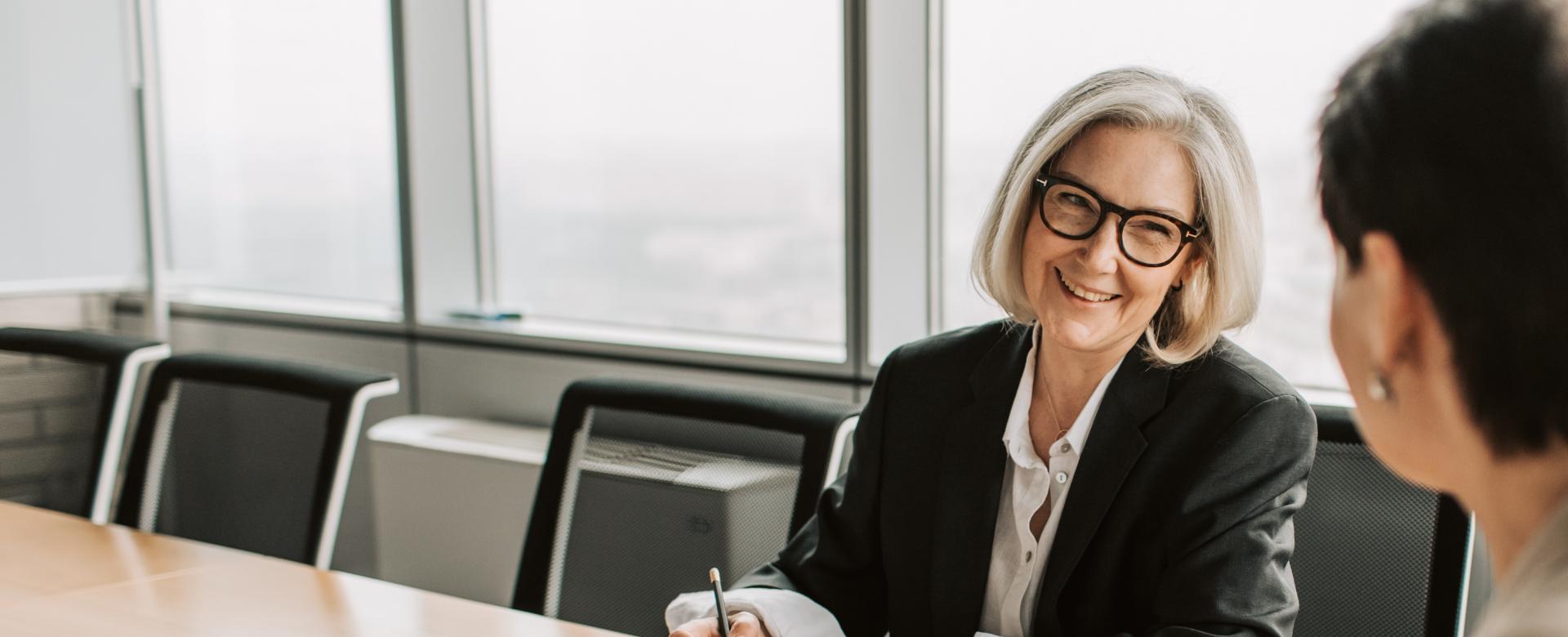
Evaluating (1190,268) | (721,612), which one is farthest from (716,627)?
(1190,268)

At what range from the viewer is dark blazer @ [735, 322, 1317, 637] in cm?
145

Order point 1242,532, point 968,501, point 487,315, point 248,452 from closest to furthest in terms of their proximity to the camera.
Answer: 1. point 1242,532
2. point 968,501
3. point 248,452
4. point 487,315

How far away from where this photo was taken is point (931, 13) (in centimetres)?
268

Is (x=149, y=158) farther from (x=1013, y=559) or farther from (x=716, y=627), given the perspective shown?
(x=1013, y=559)

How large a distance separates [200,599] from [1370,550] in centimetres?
140

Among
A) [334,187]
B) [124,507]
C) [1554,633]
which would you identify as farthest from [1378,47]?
[334,187]

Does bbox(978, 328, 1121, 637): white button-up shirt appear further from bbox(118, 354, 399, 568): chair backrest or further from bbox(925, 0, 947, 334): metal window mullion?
bbox(925, 0, 947, 334): metal window mullion

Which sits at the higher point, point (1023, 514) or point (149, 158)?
point (149, 158)

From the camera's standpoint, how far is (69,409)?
2391 millimetres

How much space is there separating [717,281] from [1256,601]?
1.95m

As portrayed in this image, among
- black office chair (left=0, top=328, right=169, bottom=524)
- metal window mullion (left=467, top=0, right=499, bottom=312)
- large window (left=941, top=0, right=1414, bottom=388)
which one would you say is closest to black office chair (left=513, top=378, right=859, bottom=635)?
large window (left=941, top=0, right=1414, bottom=388)

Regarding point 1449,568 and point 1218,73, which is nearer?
point 1449,568

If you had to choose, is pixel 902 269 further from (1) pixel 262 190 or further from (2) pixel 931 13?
(1) pixel 262 190

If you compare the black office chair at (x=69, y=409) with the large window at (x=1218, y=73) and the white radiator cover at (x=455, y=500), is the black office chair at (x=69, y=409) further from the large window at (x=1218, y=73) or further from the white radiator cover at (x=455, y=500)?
the large window at (x=1218, y=73)
